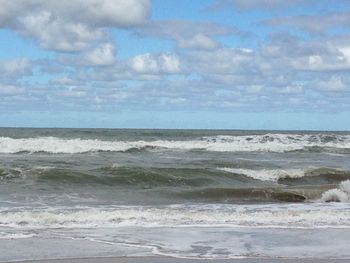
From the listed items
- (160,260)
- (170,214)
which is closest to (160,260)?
(160,260)

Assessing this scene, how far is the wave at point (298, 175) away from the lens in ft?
65.1

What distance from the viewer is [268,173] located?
2075 cm

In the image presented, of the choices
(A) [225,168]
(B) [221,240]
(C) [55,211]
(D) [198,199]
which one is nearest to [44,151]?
(A) [225,168]

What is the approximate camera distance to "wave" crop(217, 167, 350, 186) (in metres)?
19.8

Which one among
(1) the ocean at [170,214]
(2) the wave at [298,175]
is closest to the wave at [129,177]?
(1) the ocean at [170,214]

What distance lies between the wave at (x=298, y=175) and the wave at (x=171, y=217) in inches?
304

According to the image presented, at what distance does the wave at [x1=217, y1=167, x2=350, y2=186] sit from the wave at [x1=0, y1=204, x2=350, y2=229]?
7712 mm

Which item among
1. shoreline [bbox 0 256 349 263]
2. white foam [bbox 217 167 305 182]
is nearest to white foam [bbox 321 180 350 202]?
white foam [bbox 217 167 305 182]

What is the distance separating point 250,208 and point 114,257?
5651mm

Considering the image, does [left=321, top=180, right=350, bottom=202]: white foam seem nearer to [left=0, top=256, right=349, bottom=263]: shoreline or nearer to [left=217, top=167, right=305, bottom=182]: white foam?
[left=217, top=167, right=305, bottom=182]: white foam

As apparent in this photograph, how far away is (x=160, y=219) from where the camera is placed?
1039 cm

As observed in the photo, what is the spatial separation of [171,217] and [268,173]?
10.7 meters

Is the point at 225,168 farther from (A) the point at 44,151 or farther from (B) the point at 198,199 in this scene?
(A) the point at 44,151

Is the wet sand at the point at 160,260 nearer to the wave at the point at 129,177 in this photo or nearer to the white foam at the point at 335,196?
the white foam at the point at 335,196
